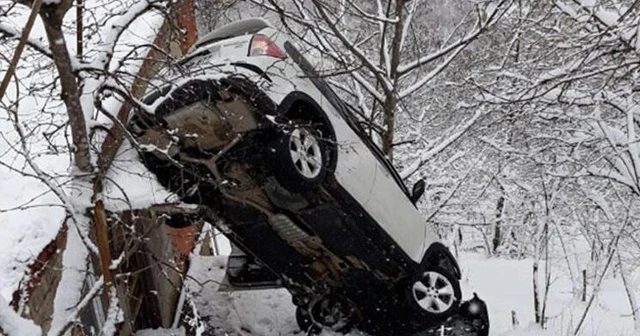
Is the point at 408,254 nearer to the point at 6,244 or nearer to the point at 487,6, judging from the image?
the point at 6,244

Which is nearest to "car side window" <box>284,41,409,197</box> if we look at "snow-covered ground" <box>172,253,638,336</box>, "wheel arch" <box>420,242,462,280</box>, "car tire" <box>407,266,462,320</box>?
"wheel arch" <box>420,242,462,280</box>

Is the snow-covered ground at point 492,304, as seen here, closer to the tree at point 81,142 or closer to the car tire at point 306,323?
the car tire at point 306,323

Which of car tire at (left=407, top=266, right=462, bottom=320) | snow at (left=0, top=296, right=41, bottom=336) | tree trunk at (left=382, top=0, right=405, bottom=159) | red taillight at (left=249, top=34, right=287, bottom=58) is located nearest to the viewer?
snow at (left=0, top=296, right=41, bottom=336)

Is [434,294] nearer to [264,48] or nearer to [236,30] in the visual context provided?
[264,48]

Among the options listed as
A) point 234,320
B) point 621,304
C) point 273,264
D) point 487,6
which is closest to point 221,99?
point 273,264

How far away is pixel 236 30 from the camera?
6227mm

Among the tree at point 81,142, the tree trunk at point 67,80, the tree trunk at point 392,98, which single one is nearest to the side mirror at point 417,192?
Result: the tree trunk at point 392,98

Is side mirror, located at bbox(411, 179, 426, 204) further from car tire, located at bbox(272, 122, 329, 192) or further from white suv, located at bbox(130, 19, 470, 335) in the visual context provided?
car tire, located at bbox(272, 122, 329, 192)

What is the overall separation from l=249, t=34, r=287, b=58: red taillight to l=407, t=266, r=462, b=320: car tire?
2.98 meters

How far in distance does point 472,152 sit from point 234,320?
1187 centimetres

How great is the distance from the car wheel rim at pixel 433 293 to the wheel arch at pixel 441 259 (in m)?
0.18

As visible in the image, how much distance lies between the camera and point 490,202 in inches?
884

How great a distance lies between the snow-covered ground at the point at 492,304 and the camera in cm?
885

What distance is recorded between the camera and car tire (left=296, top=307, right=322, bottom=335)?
8320mm
